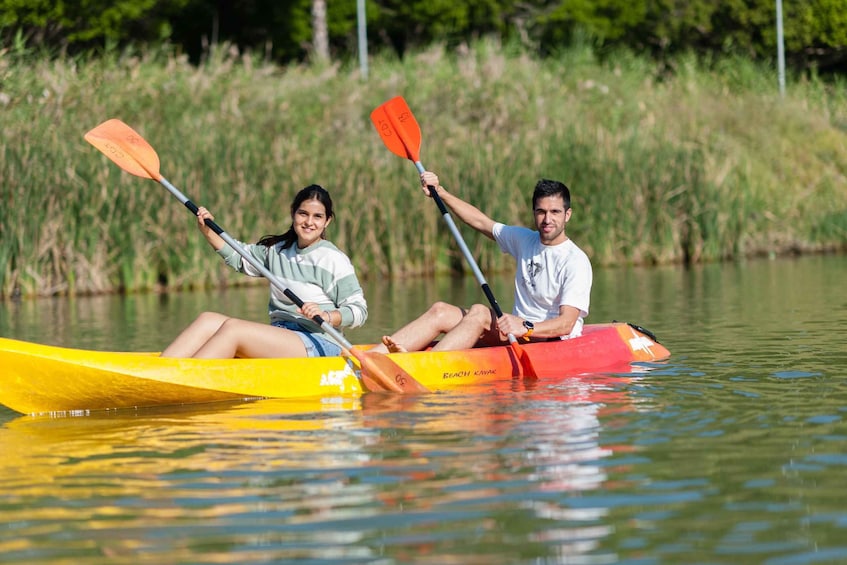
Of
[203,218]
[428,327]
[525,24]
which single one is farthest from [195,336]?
[525,24]

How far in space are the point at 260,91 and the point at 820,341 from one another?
11.6 meters

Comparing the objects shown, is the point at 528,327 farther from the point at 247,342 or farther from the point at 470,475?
the point at 470,475

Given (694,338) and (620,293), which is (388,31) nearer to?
(620,293)

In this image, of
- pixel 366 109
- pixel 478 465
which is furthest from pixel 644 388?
pixel 366 109

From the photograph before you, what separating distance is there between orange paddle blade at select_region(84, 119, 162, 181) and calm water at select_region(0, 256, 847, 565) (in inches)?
73.9

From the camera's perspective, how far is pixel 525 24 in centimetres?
3456

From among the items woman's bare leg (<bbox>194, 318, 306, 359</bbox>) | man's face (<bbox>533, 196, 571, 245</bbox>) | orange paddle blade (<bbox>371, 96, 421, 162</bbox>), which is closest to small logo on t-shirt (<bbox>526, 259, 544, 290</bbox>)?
man's face (<bbox>533, 196, 571, 245</bbox>)

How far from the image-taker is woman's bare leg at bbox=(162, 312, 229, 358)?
7125mm

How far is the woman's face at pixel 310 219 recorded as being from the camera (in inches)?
283

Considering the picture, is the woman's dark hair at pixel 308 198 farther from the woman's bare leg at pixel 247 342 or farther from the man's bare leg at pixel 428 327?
the man's bare leg at pixel 428 327

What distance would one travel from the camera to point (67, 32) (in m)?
30.1

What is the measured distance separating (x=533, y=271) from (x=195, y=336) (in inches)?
75.5

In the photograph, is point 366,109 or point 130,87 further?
point 366,109

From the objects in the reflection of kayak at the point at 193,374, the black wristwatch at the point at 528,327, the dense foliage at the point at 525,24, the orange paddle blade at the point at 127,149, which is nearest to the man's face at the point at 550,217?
the black wristwatch at the point at 528,327
